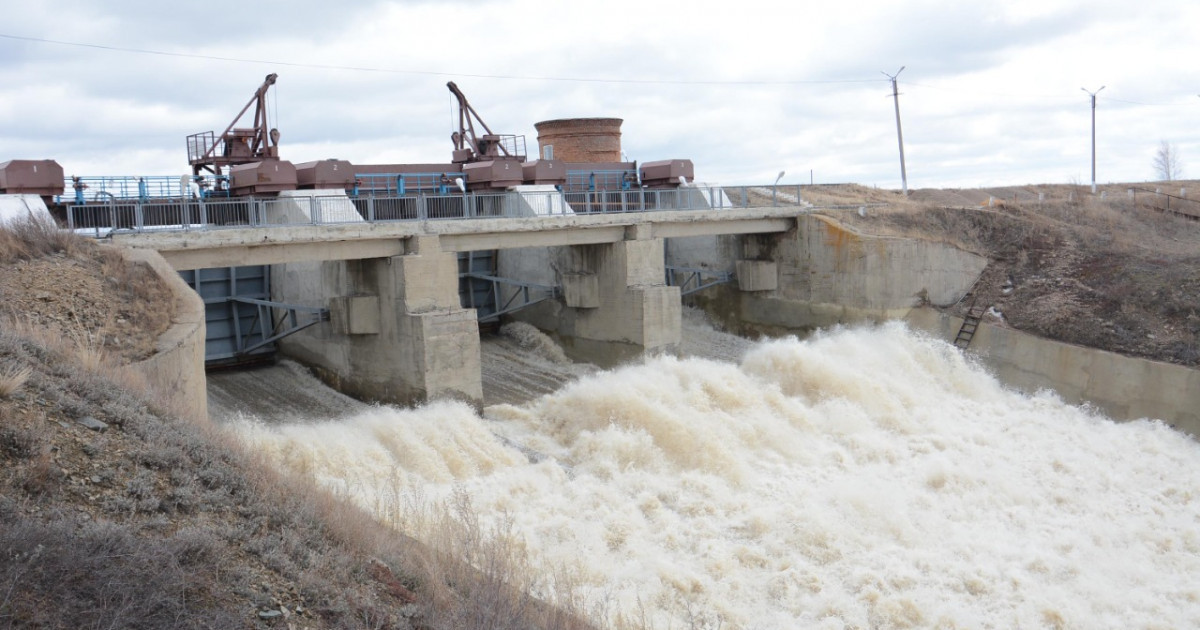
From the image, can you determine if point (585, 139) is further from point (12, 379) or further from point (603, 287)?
point (12, 379)

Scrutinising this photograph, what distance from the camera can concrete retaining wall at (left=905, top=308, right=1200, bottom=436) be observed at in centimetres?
2125

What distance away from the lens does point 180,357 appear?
42.3 feet

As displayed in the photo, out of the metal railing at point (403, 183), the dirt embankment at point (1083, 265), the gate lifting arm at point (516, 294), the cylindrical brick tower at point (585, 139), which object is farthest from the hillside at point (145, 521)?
the cylindrical brick tower at point (585, 139)

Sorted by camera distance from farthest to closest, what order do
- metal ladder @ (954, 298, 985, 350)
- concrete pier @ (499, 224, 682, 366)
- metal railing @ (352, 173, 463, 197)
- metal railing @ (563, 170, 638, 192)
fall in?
metal railing @ (563, 170, 638, 192) → metal railing @ (352, 173, 463, 197) → metal ladder @ (954, 298, 985, 350) → concrete pier @ (499, 224, 682, 366)

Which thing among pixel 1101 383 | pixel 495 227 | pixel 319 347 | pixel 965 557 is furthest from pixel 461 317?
pixel 1101 383

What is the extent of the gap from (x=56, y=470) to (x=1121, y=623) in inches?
511

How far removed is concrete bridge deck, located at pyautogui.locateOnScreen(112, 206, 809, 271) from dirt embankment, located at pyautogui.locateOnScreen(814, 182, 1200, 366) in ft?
19.2

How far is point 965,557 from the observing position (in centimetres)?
1470

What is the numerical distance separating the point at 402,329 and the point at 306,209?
380 centimetres

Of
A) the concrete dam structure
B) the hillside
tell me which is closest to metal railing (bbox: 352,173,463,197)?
the concrete dam structure

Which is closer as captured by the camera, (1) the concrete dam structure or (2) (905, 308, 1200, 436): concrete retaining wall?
(1) the concrete dam structure

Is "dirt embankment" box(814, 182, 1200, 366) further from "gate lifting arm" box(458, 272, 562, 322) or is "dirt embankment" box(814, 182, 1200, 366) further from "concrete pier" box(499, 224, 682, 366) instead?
"gate lifting arm" box(458, 272, 562, 322)

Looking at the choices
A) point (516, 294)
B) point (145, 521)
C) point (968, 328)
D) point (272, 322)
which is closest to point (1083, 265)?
point (968, 328)

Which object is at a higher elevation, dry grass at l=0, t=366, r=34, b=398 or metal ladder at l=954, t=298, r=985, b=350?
dry grass at l=0, t=366, r=34, b=398
